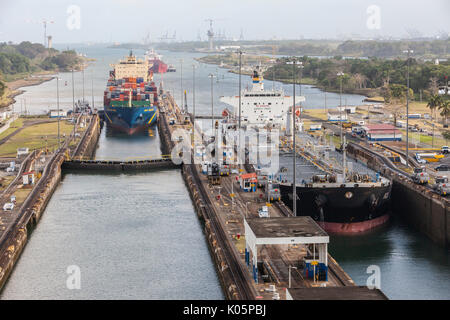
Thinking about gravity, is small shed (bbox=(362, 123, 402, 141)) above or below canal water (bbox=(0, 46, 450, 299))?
above

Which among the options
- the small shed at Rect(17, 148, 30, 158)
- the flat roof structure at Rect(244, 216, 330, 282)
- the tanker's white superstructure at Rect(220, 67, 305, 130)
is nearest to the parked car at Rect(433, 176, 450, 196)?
the flat roof structure at Rect(244, 216, 330, 282)

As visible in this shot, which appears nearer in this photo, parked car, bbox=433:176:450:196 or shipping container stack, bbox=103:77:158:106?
parked car, bbox=433:176:450:196

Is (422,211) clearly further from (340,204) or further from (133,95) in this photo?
(133,95)

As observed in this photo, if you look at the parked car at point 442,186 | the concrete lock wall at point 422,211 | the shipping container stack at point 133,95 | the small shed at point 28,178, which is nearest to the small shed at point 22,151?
the small shed at point 28,178

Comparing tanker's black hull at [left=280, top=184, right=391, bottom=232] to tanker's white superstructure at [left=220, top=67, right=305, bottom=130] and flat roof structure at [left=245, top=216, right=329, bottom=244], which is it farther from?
tanker's white superstructure at [left=220, top=67, right=305, bottom=130]

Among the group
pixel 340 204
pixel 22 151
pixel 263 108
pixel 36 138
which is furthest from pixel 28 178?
pixel 263 108

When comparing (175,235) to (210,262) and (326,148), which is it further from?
(326,148)
